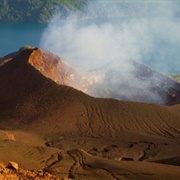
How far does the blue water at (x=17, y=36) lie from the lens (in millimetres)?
136875

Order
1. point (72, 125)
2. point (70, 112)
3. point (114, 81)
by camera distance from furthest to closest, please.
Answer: point (114, 81)
point (70, 112)
point (72, 125)

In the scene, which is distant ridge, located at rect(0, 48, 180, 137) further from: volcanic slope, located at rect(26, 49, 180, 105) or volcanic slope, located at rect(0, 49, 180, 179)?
volcanic slope, located at rect(26, 49, 180, 105)

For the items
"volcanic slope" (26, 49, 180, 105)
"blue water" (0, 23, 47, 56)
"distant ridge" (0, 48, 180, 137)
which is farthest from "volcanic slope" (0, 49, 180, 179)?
"blue water" (0, 23, 47, 56)

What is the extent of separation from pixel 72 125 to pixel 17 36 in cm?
11357

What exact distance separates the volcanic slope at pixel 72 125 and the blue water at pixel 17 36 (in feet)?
241

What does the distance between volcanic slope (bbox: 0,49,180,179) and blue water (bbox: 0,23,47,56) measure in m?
73.6

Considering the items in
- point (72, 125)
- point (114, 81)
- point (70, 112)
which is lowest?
point (72, 125)

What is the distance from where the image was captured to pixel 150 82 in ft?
234

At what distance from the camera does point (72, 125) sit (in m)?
49.3

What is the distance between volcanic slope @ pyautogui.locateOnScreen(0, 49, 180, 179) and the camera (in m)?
37.6

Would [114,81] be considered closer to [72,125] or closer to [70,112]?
[70,112]

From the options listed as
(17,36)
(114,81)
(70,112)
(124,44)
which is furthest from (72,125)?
(17,36)

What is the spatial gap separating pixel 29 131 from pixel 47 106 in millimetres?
5586

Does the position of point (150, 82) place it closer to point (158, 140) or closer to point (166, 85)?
point (166, 85)
